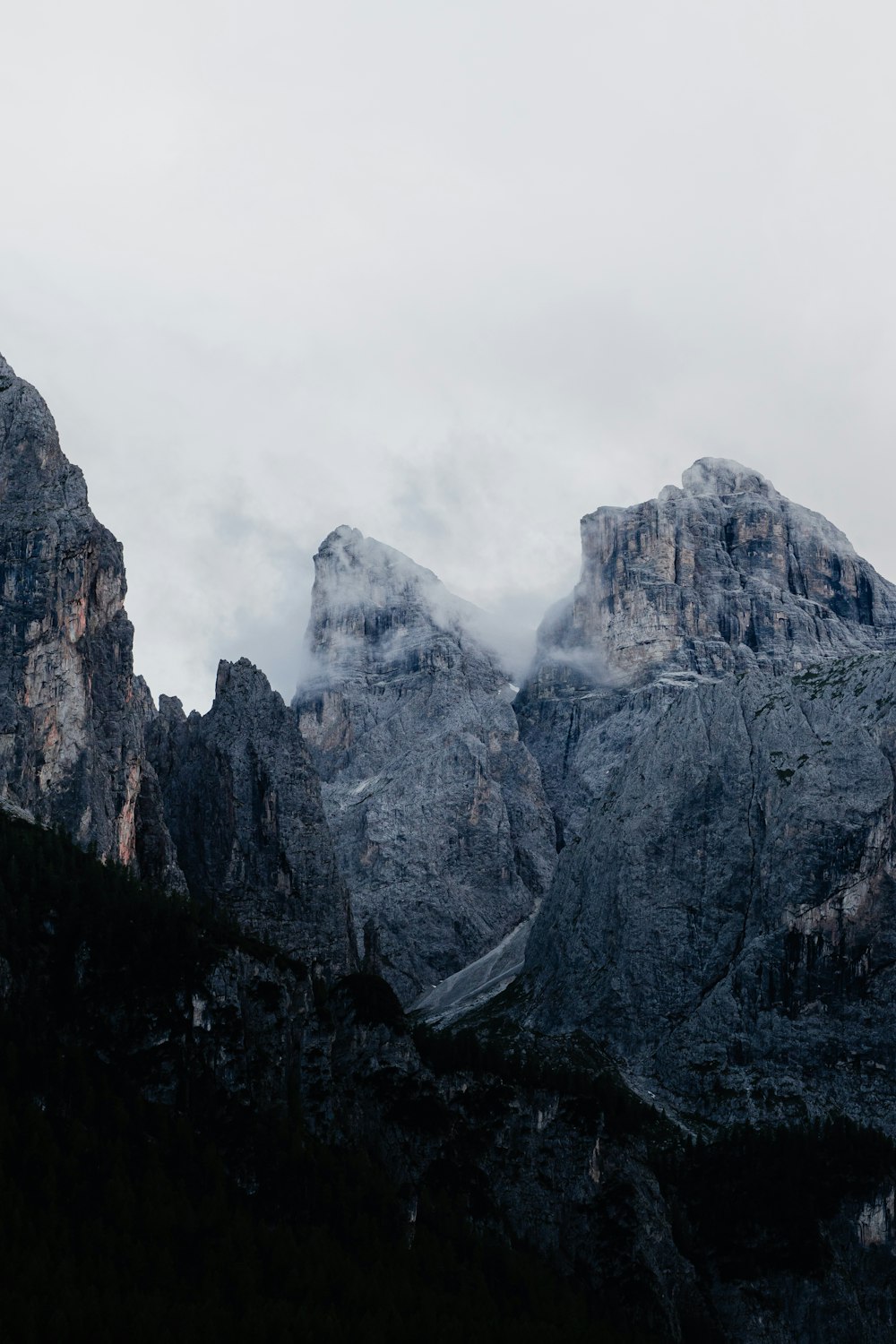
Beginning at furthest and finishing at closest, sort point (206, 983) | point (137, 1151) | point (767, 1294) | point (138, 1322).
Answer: point (767, 1294) < point (206, 983) < point (137, 1151) < point (138, 1322)

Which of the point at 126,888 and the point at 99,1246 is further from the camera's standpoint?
the point at 126,888

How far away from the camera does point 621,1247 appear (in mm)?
→ 173500

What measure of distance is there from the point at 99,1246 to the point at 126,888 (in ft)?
223

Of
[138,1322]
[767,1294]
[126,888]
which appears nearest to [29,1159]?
[138,1322]

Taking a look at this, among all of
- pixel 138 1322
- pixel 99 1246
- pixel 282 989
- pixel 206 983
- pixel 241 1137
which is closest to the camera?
pixel 138 1322

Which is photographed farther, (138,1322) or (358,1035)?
(358,1035)

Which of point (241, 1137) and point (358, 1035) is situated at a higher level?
point (358, 1035)

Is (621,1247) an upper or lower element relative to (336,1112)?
lower

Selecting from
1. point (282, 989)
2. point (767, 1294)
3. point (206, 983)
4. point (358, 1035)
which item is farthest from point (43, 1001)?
point (767, 1294)

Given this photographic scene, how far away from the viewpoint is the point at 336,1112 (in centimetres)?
16450

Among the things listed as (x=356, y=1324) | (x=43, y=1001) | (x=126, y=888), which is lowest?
(x=356, y=1324)

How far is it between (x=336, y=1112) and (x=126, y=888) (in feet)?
126

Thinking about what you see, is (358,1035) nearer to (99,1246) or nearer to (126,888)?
(126,888)

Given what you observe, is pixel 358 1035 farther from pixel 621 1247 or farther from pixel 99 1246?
pixel 99 1246
